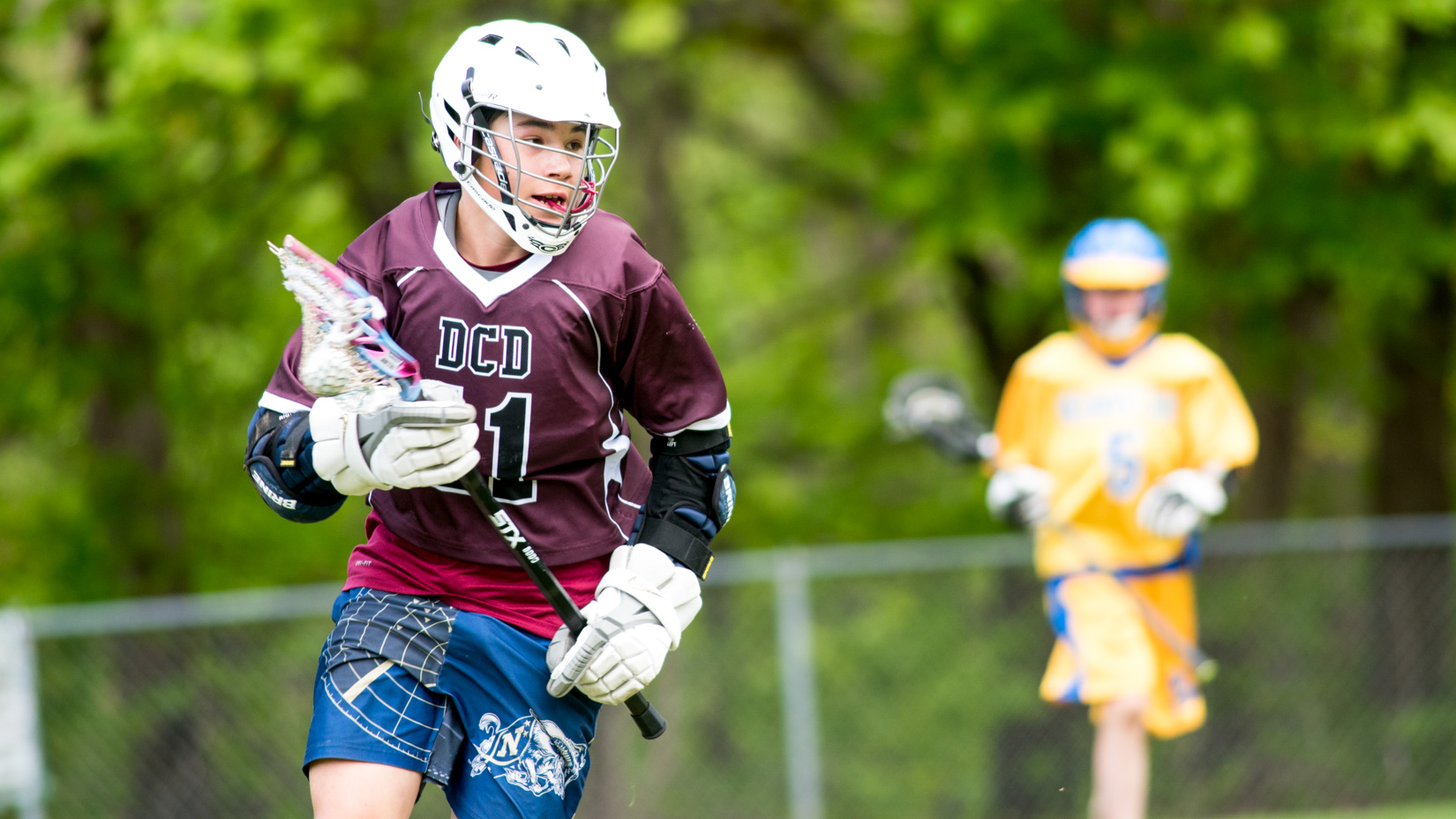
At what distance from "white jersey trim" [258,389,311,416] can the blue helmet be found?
3387 millimetres

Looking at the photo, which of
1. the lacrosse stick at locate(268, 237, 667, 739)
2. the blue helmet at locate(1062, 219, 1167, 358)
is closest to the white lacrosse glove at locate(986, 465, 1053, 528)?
the blue helmet at locate(1062, 219, 1167, 358)

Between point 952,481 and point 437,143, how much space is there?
9375mm

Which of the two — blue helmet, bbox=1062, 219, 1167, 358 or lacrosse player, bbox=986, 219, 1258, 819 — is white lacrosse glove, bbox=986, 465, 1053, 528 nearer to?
lacrosse player, bbox=986, 219, 1258, 819

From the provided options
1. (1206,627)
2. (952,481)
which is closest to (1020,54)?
(1206,627)

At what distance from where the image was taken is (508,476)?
9.95 feet

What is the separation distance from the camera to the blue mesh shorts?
9.68 ft

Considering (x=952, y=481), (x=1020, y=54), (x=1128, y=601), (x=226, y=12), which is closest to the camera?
(x=1128, y=601)

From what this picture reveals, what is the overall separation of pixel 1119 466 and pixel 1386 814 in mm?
3074

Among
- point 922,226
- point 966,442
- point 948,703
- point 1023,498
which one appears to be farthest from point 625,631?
point 922,226

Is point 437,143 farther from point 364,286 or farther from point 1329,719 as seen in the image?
point 1329,719

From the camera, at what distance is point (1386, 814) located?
25.0ft

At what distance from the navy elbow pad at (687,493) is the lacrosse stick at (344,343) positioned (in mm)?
412

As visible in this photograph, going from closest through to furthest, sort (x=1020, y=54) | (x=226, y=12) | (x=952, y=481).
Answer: (x=226, y=12)
(x=1020, y=54)
(x=952, y=481)

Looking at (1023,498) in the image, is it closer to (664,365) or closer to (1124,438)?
(1124,438)
